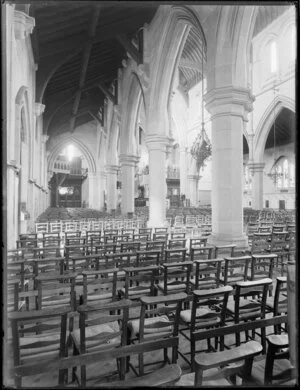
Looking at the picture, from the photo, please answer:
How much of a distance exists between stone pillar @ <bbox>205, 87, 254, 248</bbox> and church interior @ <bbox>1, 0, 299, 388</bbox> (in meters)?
0.03

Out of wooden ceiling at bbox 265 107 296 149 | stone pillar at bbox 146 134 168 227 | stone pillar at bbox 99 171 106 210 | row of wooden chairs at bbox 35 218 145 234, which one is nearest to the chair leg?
row of wooden chairs at bbox 35 218 145 234

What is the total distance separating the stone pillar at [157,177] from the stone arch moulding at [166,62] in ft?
1.62

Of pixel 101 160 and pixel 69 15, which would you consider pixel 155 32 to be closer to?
pixel 69 15

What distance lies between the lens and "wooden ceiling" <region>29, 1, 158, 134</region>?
10.3 metres

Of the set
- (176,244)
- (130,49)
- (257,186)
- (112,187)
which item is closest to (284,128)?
(257,186)

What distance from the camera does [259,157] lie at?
2117cm

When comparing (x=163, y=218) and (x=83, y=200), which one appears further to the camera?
(x=83, y=200)

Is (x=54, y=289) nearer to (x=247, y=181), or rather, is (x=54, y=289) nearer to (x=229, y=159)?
(x=229, y=159)

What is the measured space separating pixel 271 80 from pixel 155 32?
10.7 metres

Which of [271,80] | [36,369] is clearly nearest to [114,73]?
[271,80]

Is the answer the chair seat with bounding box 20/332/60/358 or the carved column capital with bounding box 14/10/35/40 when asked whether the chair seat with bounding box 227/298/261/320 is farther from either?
Answer: the carved column capital with bounding box 14/10/35/40

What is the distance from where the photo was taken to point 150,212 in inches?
483

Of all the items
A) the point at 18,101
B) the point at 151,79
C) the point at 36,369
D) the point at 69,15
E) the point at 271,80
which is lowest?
the point at 36,369

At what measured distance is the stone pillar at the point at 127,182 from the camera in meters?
16.6
